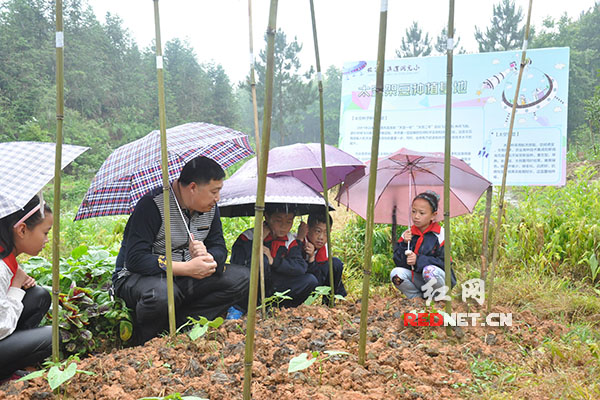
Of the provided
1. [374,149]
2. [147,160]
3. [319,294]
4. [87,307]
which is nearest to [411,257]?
[319,294]

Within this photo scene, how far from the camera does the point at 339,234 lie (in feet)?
16.9

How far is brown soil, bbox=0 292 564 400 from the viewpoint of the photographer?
5.38 ft

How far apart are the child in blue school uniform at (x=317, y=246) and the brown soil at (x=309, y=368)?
79 centimetres

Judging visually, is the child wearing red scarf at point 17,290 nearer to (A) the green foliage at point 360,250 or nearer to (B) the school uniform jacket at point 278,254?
(B) the school uniform jacket at point 278,254

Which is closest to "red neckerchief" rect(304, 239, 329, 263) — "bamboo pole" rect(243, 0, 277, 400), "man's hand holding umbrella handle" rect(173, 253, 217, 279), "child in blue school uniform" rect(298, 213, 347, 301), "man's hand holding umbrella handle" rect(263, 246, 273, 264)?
"child in blue school uniform" rect(298, 213, 347, 301)

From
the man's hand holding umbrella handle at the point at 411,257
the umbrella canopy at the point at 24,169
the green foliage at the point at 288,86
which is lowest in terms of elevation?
the man's hand holding umbrella handle at the point at 411,257

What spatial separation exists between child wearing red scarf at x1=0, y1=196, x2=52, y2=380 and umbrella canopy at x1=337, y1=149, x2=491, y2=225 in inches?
76.9

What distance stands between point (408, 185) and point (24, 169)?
2.41 m

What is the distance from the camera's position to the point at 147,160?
7.79 feet

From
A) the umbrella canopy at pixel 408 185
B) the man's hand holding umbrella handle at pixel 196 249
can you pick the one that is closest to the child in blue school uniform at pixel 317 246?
the umbrella canopy at pixel 408 185

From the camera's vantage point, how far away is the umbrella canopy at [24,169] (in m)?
1.75

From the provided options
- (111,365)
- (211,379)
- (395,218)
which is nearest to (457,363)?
(211,379)

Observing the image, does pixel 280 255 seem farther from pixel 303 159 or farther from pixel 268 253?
pixel 303 159

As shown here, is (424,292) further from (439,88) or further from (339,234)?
(439,88)
